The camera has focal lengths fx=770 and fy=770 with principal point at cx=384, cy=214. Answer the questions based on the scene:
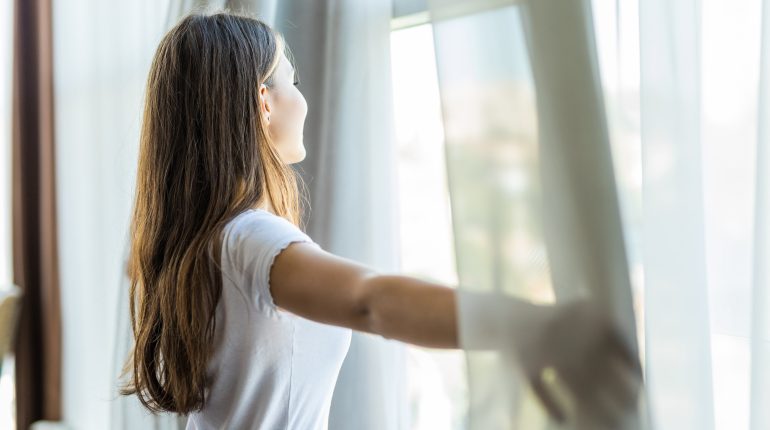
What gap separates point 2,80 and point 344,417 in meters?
1.85

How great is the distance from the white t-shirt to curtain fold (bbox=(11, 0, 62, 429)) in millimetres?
1547

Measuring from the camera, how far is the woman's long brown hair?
1.03 meters

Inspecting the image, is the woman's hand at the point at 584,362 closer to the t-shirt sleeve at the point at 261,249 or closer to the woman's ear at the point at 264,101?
the t-shirt sleeve at the point at 261,249

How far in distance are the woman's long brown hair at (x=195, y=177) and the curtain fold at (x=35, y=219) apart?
143cm

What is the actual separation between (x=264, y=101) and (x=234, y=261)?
0.93ft

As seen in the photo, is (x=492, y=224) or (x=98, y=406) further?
(x=98, y=406)

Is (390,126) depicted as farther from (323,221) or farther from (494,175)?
(494,175)

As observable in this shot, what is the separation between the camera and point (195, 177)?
1078 mm

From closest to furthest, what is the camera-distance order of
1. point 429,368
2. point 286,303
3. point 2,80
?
1. point 286,303
2. point 429,368
3. point 2,80

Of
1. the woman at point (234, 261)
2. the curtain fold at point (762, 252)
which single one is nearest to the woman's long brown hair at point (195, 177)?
the woman at point (234, 261)

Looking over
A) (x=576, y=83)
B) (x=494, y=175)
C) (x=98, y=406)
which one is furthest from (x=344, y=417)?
(x=98, y=406)

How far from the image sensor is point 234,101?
1.09 metres

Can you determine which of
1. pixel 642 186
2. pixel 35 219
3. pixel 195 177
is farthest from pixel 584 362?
→ pixel 35 219

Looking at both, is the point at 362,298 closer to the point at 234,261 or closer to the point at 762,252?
the point at 234,261
